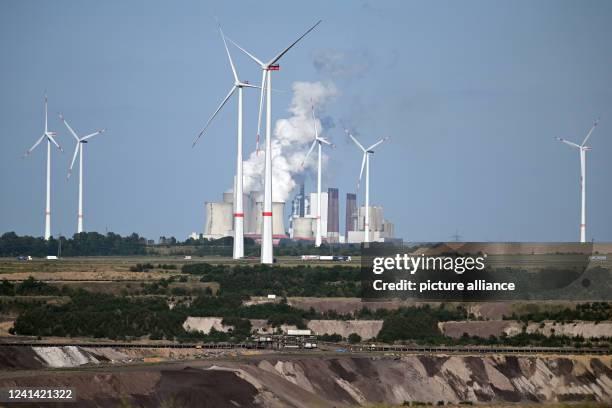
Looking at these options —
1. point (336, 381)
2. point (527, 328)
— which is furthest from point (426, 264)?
point (336, 381)

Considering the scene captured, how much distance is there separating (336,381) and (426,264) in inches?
2196

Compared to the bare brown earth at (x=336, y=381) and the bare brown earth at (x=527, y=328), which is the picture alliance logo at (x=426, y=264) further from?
the bare brown earth at (x=336, y=381)

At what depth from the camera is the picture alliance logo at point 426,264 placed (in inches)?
7283

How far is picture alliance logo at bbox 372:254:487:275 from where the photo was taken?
607 ft

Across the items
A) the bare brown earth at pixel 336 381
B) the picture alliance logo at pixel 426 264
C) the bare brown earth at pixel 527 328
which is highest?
the picture alliance logo at pixel 426 264

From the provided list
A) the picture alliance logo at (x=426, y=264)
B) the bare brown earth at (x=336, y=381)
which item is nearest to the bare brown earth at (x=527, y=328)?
the picture alliance logo at (x=426, y=264)

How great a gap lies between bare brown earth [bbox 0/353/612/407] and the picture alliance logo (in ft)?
94.2

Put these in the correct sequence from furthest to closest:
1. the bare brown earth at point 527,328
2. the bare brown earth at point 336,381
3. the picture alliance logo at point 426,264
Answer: the bare brown earth at point 527,328, the picture alliance logo at point 426,264, the bare brown earth at point 336,381

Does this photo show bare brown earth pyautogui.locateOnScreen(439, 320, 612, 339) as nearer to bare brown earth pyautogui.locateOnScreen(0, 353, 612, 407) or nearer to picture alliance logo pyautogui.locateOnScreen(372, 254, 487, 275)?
picture alliance logo pyautogui.locateOnScreen(372, 254, 487, 275)

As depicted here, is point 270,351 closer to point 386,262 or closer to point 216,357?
point 216,357

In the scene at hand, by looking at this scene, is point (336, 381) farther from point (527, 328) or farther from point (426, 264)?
point (527, 328)

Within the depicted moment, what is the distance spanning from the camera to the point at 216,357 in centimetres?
14762

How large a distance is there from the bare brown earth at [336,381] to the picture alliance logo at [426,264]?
28724 mm

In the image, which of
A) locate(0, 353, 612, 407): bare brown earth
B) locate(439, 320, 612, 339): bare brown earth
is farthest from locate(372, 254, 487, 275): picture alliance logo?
locate(0, 353, 612, 407): bare brown earth
